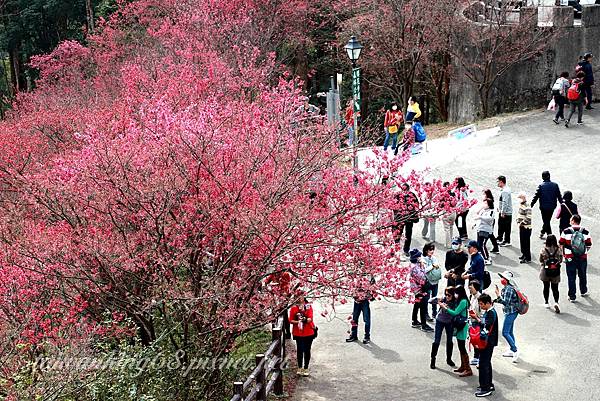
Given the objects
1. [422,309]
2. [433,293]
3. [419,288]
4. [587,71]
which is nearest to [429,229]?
[433,293]

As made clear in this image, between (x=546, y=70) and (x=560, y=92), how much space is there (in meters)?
4.04

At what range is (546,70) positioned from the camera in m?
29.0

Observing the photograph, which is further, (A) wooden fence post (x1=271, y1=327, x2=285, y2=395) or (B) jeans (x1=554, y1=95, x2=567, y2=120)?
(B) jeans (x1=554, y1=95, x2=567, y2=120)

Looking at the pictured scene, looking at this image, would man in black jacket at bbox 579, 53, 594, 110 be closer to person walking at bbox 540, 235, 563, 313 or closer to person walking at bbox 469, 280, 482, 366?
person walking at bbox 540, 235, 563, 313

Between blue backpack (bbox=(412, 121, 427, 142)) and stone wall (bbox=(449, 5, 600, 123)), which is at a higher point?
stone wall (bbox=(449, 5, 600, 123))

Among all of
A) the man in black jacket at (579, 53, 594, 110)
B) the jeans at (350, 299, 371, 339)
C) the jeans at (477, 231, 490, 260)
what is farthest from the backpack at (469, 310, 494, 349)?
the man in black jacket at (579, 53, 594, 110)

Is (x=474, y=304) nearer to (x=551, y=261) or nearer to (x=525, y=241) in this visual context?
(x=551, y=261)

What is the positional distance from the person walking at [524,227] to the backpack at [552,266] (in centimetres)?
247

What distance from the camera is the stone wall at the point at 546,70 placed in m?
28.2

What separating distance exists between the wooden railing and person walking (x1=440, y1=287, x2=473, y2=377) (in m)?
2.53

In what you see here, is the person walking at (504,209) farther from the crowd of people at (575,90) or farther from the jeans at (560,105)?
the jeans at (560,105)

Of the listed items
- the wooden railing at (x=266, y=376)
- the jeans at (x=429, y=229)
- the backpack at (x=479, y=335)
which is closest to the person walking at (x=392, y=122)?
the jeans at (x=429, y=229)

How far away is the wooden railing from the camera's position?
1155cm

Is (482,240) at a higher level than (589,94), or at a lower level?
lower
